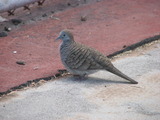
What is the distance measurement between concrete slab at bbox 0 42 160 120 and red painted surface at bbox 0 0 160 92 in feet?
1.12

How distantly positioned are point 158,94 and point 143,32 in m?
1.95

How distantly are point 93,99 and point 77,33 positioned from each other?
6.44 feet

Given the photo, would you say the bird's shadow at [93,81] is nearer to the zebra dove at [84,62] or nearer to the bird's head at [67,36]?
the zebra dove at [84,62]

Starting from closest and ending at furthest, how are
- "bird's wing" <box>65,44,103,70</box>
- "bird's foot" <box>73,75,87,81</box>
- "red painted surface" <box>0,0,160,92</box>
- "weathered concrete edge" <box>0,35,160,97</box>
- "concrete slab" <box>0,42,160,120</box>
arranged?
"concrete slab" <box>0,42,160,120</box> → "weathered concrete edge" <box>0,35,160,97</box> → "bird's wing" <box>65,44,103,70</box> → "bird's foot" <box>73,75,87,81</box> → "red painted surface" <box>0,0,160,92</box>

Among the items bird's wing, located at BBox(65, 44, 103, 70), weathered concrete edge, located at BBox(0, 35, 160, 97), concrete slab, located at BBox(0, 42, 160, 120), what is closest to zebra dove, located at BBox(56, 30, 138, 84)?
bird's wing, located at BBox(65, 44, 103, 70)

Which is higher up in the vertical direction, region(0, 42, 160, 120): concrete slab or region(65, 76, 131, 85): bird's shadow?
region(0, 42, 160, 120): concrete slab

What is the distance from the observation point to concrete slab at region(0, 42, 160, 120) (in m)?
4.42

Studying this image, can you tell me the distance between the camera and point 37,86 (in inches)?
199

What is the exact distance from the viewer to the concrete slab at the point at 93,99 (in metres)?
4.42

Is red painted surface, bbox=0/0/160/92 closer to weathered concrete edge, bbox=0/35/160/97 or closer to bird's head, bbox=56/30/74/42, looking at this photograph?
weathered concrete edge, bbox=0/35/160/97

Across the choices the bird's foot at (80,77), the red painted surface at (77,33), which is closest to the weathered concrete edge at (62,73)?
the red painted surface at (77,33)

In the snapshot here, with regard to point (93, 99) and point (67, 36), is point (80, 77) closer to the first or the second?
point (67, 36)

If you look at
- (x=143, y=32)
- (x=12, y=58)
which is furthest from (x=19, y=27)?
(x=143, y=32)

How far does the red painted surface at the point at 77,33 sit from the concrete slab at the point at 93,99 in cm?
34
